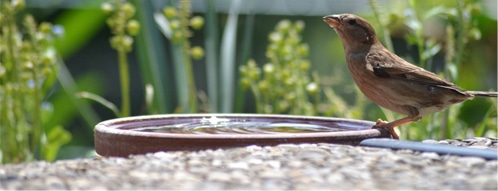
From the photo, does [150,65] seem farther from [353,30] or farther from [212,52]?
[353,30]

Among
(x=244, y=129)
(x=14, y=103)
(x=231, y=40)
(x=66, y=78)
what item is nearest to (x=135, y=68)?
(x=66, y=78)

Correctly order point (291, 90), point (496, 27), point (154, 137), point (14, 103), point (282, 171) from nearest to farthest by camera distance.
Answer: point (282, 171), point (154, 137), point (14, 103), point (291, 90), point (496, 27)

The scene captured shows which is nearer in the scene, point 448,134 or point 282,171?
point 282,171

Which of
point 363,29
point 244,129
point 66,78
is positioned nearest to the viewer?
point 244,129

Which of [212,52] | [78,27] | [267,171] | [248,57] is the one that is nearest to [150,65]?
[212,52]

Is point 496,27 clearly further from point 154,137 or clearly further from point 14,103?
point 154,137

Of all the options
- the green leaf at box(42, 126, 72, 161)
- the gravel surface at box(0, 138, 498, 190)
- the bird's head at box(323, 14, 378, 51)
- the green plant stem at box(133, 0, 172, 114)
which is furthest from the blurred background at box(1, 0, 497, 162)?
the gravel surface at box(0, 138, 498, 190)
